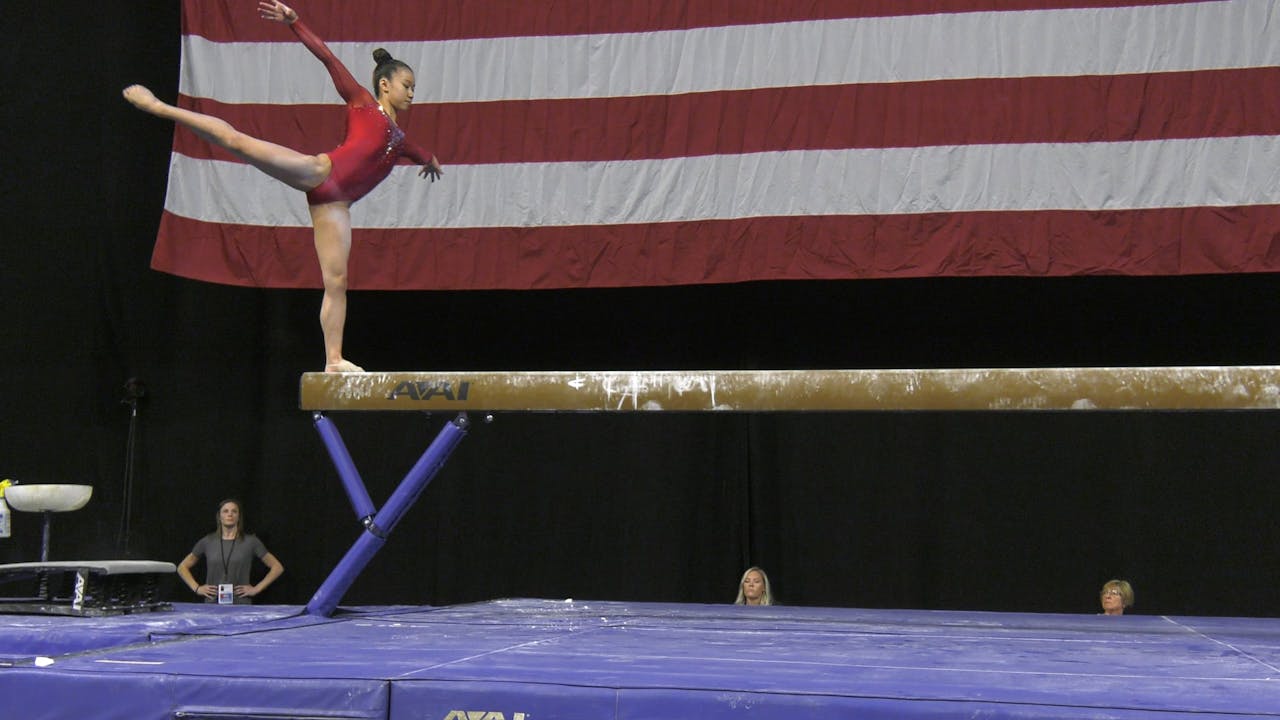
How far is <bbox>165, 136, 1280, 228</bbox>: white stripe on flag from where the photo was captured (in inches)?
199

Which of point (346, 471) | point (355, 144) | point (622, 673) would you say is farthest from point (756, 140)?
point (622, 673)

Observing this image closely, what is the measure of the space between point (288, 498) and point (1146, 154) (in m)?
4.26

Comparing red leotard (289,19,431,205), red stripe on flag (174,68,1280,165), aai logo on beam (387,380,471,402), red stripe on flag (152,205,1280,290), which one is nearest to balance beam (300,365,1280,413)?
aai logo on beam (387,380,471,402)

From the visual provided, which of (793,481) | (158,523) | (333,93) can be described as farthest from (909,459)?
(158,523)

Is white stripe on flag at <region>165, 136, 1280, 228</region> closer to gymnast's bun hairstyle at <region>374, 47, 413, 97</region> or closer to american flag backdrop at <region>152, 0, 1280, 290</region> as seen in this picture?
american flag backdrop at <region>152, 0, 1280, 290</region>

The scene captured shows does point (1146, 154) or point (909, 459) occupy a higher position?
point (1146, 154)

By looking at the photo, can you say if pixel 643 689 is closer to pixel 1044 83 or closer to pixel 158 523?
pixel 1044 83

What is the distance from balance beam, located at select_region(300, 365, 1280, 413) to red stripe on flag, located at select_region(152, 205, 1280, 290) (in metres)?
1.82

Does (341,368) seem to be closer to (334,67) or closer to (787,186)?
(334,67)

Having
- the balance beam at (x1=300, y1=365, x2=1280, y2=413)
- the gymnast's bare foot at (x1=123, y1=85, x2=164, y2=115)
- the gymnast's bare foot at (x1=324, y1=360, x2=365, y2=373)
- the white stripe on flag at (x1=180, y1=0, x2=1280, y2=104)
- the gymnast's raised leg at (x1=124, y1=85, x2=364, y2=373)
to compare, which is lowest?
the balance beam at (x1=300, y1=365, x2=1280, y2=413)

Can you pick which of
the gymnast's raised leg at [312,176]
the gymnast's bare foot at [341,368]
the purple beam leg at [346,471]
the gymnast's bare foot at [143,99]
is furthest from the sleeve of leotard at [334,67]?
the purple beam leg at [346,471]

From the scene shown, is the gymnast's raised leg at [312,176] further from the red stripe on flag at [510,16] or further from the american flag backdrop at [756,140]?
the red stripe on flag at [510,16]

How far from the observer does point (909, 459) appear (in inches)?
229

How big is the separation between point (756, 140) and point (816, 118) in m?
0.27
